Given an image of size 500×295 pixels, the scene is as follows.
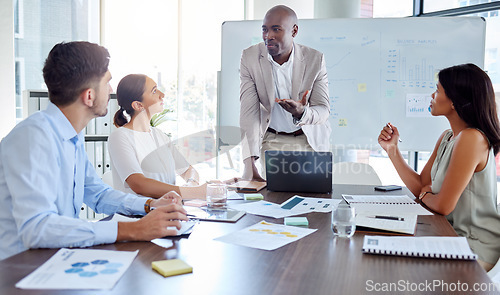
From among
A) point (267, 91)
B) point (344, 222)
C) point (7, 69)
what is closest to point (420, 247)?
point (344, 222)

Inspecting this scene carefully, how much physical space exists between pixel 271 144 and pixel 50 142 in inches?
69.8

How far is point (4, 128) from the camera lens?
150 inches

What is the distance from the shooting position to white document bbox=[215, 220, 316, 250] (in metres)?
1.26

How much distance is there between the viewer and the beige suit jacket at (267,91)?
112 inches

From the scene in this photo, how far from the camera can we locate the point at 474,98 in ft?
6.33

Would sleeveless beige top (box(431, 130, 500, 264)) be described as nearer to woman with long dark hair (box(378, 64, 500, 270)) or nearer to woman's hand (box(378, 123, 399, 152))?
woman with long dark hair (box(378, 64, 500, 270))

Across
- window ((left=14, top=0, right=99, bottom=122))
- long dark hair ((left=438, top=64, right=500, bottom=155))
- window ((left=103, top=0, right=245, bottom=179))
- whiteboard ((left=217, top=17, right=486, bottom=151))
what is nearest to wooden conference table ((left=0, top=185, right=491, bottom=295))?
Result: long dark hair ((left=438, top=64, right=500, bottom=155))

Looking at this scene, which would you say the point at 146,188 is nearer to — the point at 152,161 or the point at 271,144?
the point at 152,161

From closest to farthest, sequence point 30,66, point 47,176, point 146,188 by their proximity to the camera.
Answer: point 47,176 < point 146,188 < point 30,66

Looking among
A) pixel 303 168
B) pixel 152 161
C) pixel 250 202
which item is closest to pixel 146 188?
pixel 152 161

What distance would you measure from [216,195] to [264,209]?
0.19 m

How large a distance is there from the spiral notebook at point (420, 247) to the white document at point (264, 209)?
0.42 meters

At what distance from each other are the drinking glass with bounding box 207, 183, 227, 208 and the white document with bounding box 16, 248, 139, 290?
60 centimetres

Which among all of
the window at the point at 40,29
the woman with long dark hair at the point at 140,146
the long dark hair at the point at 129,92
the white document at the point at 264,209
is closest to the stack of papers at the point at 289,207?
the white document at the point at 264,209
